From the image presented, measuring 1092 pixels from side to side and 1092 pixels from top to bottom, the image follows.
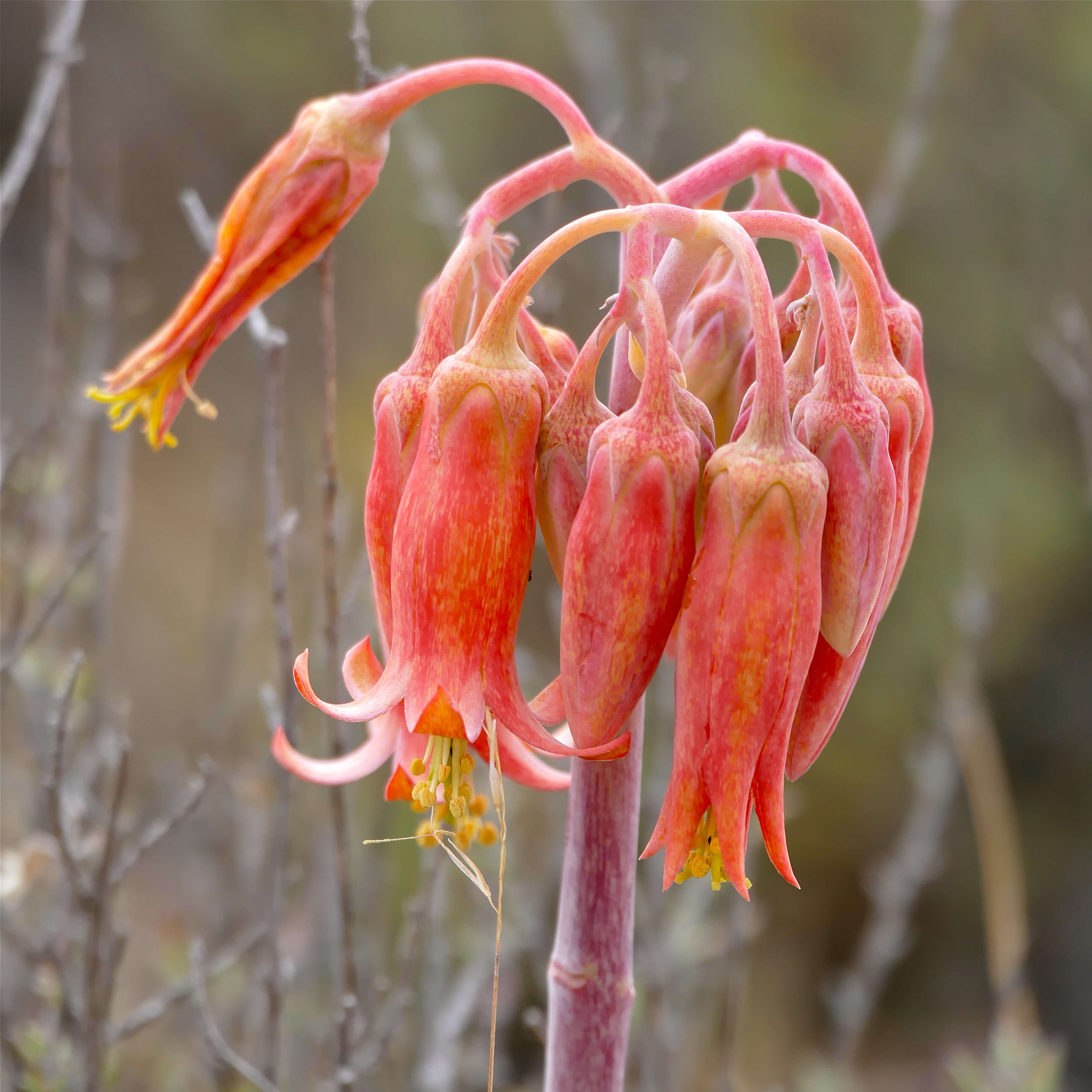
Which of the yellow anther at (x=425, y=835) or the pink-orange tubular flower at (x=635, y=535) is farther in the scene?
the yellow anther at (x=425, y=835)

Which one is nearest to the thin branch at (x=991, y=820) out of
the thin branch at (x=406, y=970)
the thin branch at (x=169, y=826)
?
the thin branch at (x=406, y=970)

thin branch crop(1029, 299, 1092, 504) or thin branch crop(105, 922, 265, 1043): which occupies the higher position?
thin branch crop(1029, 299, 1092, 504)

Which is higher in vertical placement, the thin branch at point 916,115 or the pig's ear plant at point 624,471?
the thin branch at point 916,115

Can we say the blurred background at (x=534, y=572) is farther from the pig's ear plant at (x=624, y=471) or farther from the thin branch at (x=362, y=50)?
the pig's ear plant at (x=624, y=471)

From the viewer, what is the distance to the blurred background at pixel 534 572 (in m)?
1.46

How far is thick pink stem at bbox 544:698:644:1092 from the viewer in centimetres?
74

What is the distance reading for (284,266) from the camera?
2.33ft

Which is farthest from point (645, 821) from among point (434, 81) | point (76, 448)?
point (434, 81)

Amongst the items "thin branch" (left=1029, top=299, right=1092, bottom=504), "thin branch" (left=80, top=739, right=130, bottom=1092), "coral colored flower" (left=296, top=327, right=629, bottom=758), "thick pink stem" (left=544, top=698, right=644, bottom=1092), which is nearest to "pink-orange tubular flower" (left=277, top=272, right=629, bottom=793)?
"coral colored flower" (left=296, top=327, right=629, bottom=758)

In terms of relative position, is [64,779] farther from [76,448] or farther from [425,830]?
[425,830]

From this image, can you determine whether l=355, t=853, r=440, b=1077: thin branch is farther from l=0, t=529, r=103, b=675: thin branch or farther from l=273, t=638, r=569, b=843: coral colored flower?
l=0, t=529, r=103, b=675: thin branch

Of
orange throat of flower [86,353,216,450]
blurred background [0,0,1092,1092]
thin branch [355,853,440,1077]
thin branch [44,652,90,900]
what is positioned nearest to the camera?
orange throat of flower [86,353,216,450]

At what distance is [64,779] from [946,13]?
163 cm

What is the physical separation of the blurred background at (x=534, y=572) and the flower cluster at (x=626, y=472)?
54cm
